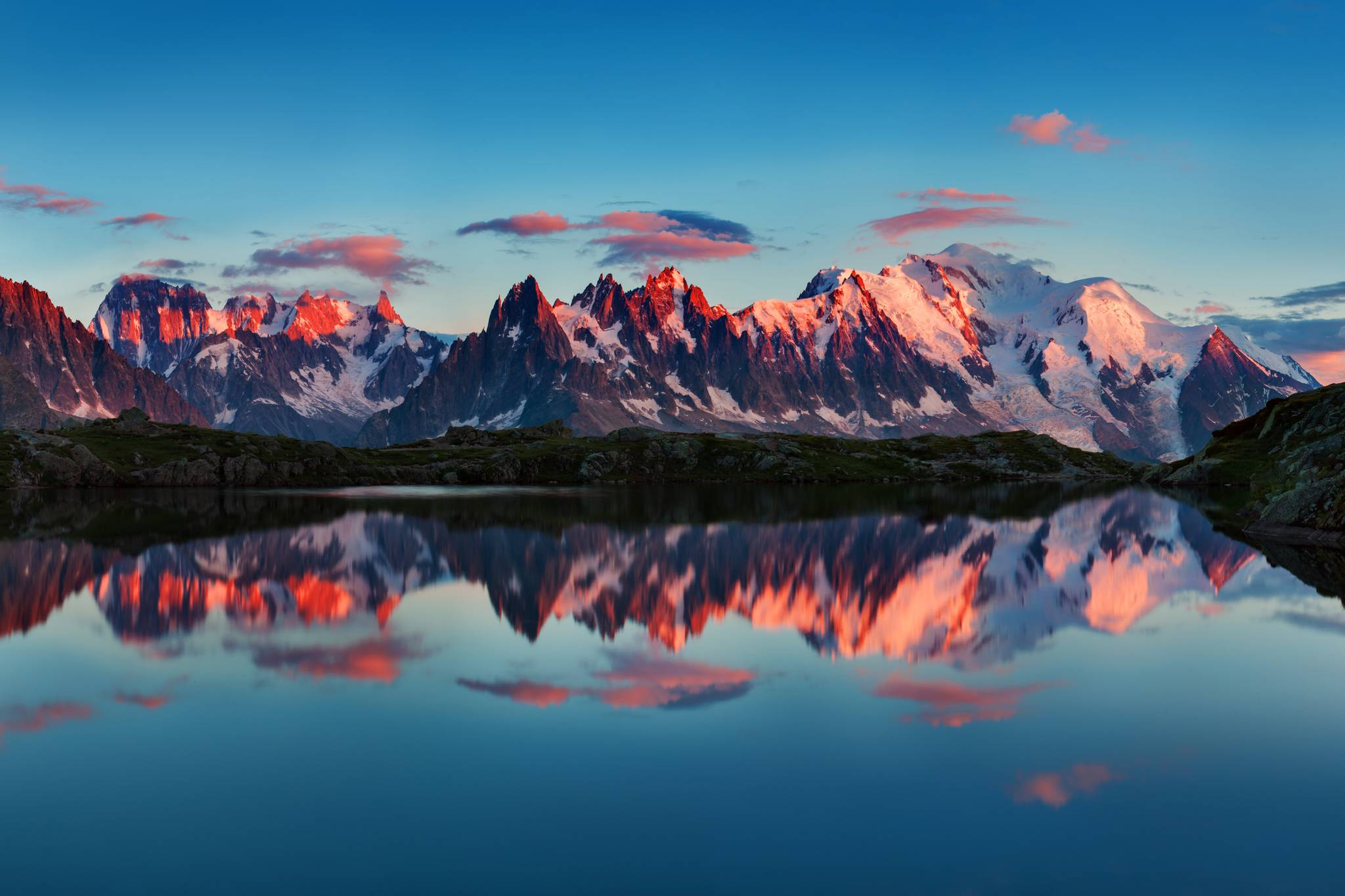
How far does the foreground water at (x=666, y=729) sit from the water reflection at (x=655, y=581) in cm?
39

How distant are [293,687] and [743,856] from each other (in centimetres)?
1910

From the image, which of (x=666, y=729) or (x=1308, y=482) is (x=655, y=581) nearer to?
(x=666, y=729)

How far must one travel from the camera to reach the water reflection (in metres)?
42.6

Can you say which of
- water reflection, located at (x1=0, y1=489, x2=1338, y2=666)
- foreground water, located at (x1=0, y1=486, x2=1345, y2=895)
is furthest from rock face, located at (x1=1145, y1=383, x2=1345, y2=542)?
foreground water, located at (x1=0, y1=486, x2=1345, y2=895)

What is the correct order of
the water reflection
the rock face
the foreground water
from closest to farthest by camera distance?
the foreground water
the water reflection
the rock face

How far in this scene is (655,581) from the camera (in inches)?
2352

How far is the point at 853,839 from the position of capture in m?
21.1

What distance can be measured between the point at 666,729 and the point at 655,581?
3064cm

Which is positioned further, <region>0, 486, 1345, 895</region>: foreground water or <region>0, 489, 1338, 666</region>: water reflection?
<region>0, 489, 1338, 666</region>: water reflection

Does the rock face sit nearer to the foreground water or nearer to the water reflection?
the water reflection


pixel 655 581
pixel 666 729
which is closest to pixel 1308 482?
pixel 655 581

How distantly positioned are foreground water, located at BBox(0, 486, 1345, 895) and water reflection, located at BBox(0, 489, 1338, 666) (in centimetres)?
39

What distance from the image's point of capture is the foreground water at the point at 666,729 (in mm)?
20234

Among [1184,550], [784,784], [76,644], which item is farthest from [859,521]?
[784,784]
